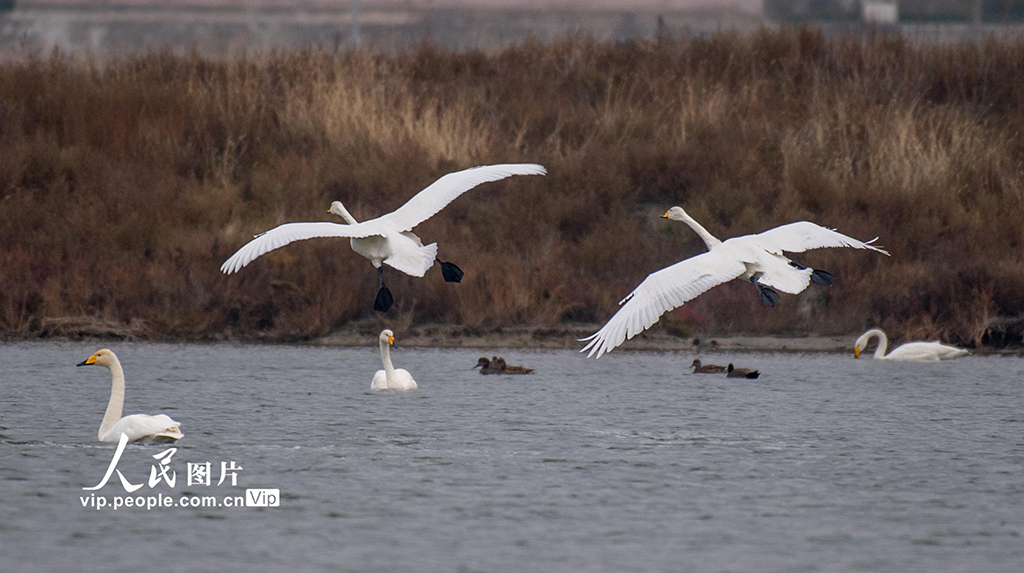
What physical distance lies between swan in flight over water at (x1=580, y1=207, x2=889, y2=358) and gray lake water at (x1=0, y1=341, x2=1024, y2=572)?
42.0 inches

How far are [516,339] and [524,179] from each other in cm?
323

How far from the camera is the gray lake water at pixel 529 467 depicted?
9445 mm

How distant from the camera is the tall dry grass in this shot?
2100cm

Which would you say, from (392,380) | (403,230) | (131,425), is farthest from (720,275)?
(131,425)

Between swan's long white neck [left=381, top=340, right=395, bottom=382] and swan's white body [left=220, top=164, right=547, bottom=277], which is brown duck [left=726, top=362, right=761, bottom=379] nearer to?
swan's long white neck [left=381, top=340, right=395, bottom=382]

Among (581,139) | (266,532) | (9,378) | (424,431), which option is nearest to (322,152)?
(581,139)

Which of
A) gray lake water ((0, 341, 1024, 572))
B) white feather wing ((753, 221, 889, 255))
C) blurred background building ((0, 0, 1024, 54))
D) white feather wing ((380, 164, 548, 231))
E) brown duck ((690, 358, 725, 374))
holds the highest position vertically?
blurred background building ((0, 0, 1024, 54))

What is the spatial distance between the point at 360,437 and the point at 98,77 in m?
14.2

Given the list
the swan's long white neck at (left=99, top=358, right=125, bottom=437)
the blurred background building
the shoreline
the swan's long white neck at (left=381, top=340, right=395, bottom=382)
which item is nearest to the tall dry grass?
the shoreline

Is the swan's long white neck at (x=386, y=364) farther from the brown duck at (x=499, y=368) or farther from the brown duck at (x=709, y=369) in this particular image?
the brown duck at (x=709, y=369)

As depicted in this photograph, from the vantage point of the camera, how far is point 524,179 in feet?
76.8

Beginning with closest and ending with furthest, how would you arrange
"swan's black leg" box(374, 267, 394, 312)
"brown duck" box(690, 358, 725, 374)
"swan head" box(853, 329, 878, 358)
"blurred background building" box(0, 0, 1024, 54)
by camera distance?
"swan's black leg" box(374, 267, 394, 312)
"brown duck" box(690, 358, 725, 374)
"swan head" box(853, 329, 878, 358)
"blurred background building" box(0, 0, 1024, 54)

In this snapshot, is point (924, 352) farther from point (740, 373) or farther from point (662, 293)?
point (662, 293)

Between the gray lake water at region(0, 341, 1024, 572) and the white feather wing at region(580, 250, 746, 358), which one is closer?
the gray lake water at region(0, 341, 1024, 572)
